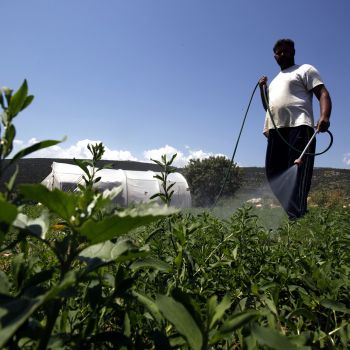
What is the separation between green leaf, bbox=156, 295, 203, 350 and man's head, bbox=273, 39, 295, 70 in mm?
4845

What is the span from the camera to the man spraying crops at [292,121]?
14.0ft

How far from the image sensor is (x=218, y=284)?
1.33m

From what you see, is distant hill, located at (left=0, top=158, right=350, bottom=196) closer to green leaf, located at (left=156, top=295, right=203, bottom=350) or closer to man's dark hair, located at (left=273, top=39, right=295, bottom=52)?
man's dark hair, located at (left=273, top=39, right=295, bottom=52)

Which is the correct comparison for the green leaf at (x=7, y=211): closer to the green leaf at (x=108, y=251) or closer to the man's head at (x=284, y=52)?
the green leaf at (x=108, y=251)

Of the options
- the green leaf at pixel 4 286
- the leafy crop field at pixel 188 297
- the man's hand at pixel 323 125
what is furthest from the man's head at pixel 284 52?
the green leaf at pixel 4 286

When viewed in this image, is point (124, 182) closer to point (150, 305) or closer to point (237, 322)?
point (150, 305)

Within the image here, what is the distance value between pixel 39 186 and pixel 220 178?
25.8 m

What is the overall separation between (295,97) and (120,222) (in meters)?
4.43

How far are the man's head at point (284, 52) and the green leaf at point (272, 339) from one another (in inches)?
190

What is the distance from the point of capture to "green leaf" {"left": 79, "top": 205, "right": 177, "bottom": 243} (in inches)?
18.6

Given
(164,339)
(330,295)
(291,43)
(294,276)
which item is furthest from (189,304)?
(291,43)

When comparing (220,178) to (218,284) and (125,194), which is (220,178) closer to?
(125,194)

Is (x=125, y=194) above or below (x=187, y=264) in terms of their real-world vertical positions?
below

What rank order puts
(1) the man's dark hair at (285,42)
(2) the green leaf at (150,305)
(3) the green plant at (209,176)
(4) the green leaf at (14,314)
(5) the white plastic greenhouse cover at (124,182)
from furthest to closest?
(3) the green plant at (209,176), (5) the white plastic greenhouse cover at (124,182), (1) the man's dark hair at (285,42), (2) the green leaf at (150,305), (4) the green leaf at (14,314)
